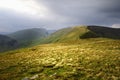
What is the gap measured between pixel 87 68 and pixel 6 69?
47.9ft

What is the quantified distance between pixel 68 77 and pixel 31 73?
683 cm

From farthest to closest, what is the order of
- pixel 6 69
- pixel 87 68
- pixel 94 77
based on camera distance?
pixel 6 69 < pixel 87 68 < pixel 94 77

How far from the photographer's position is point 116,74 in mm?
24422

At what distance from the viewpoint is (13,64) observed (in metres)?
35.5

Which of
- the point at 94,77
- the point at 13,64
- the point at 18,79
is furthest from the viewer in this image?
the point at 13,64

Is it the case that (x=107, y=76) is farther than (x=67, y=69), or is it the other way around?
(x=67, y=69)

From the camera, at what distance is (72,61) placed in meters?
33.4

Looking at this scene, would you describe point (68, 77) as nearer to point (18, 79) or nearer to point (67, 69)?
point (67, 69)

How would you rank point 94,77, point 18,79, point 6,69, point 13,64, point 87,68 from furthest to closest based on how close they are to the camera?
point 13,64
point 6,69
point 87,68
point 18,79
point 94,77

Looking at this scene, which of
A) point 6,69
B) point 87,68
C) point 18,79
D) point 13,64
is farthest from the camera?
point 13,64

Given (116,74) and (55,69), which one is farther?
(55,69)

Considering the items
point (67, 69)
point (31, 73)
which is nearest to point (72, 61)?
point (67, 69)

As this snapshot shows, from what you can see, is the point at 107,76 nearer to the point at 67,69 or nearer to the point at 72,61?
the point at 67,69

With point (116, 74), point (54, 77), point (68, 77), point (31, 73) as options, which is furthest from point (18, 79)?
point (116, 74)
